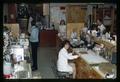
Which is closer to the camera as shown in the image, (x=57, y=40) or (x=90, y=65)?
(x=57, y=40)

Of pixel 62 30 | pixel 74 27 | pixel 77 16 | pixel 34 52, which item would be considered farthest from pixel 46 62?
pixel 77 16

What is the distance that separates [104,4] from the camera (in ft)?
31.6

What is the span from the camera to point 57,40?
9.88m

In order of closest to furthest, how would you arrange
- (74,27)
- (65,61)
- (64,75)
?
(74,27) < (64,75) < (65,61)

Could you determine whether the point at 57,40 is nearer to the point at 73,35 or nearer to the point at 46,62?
the point at 73,35

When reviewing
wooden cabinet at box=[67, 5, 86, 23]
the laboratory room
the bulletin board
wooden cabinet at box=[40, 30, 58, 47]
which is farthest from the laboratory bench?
the bulletin board

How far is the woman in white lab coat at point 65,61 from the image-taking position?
32.0 ft

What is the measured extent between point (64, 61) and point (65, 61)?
10 cm

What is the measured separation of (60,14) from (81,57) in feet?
2.67

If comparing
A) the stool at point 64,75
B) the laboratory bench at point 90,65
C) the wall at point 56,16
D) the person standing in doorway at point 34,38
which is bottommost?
the stool at point 64,75

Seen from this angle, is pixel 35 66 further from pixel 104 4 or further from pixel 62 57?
pixel 104 4

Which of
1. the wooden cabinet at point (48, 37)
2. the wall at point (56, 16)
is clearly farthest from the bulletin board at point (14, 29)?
the wall at point (56, 16)

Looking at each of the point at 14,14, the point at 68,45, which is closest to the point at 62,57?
the point at 68,45

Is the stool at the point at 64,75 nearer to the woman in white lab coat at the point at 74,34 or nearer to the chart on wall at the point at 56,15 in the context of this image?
the woman in white lab coat at the point at 74,34
